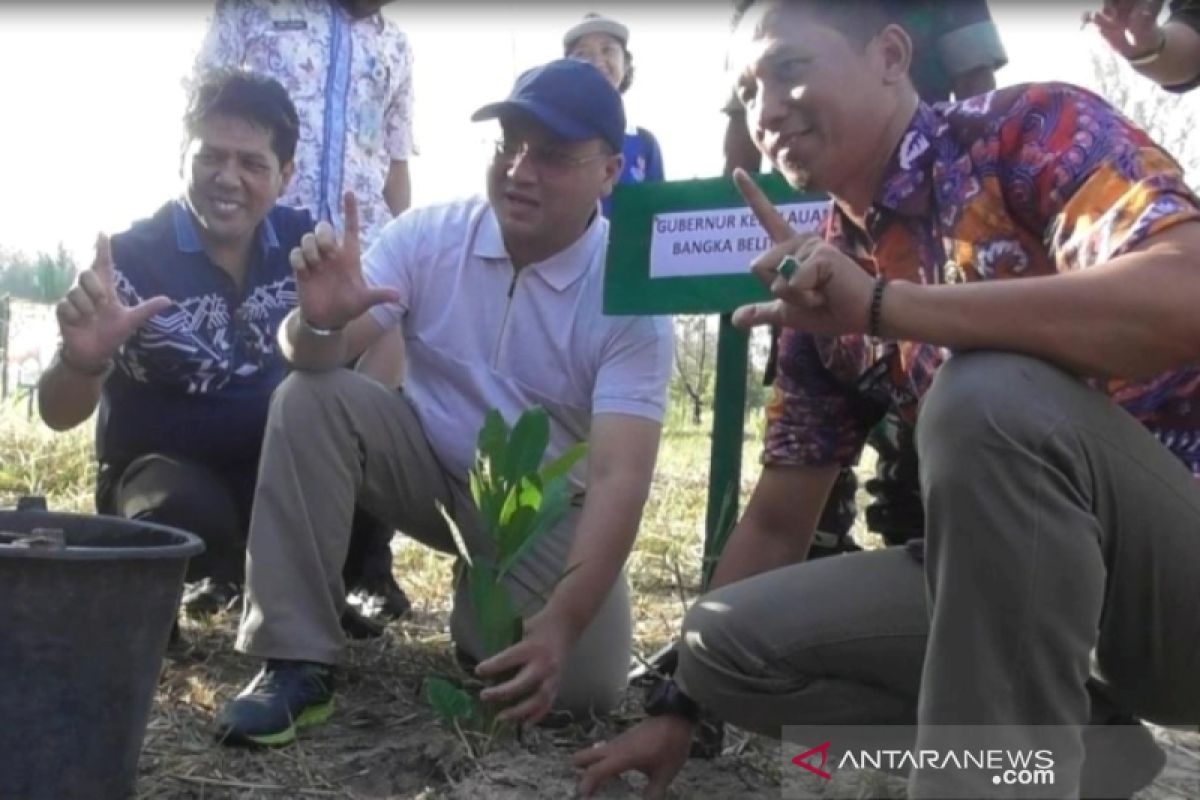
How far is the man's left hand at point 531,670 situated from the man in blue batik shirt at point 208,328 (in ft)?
3.14

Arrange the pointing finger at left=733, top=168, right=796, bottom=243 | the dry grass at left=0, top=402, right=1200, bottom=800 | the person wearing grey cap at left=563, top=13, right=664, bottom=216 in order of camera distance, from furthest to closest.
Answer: the person wearing grey cap at left=563, top=13, right=664, bottom=216, the dry grass at left=0, top=402, right=1200, bottom=800, the pointing finger at left=733, top=168, right=796, bottom=243

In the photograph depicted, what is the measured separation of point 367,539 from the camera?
10.5 ft

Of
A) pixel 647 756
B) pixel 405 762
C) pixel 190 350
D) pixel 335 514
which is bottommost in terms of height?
pixel 405 762

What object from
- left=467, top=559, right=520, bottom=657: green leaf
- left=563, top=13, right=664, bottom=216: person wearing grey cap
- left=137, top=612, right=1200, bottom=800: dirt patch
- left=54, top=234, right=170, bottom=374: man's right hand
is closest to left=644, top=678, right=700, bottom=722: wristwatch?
left=137, top=612, right=1200, bottom=800: dirt patch

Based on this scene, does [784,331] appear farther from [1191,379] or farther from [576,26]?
[576,26]

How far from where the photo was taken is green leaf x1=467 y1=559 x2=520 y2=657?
2115 millimetres

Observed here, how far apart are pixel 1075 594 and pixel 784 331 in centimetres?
62

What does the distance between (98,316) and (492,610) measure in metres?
0.83

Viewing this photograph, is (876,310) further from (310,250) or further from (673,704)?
(310,250)

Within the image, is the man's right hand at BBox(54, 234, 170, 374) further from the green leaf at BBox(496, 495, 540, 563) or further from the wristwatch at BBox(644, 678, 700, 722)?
the wristwatch at BBox(644, 678, 700, 722)

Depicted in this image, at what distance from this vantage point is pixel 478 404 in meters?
2.47

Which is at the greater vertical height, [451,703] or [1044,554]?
[1044,554]

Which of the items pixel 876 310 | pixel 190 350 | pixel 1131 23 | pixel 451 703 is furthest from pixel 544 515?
pixel 1131 23

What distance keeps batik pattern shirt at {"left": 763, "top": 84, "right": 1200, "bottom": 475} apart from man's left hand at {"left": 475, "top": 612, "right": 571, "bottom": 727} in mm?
617
